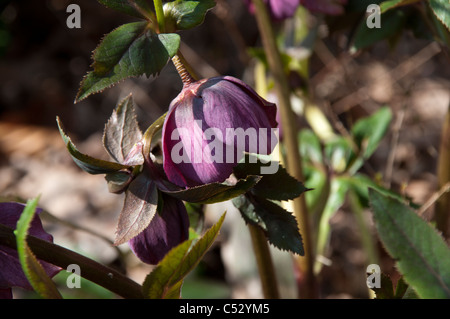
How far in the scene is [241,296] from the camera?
3.88 ft

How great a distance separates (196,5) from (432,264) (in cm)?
35

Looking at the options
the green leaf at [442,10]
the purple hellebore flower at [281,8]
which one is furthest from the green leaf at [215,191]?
the purple hellebore flower at [281,8]

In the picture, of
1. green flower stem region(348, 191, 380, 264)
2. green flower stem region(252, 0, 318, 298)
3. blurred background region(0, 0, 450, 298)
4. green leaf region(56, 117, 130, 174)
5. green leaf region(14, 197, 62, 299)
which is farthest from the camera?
blurred background region(0, 0, 450, 298)

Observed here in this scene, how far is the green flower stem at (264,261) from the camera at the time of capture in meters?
0.73

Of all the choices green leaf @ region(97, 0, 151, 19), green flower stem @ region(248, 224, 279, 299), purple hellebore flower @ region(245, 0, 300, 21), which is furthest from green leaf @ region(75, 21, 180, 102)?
purple hellebore flower @ region(245, 0, 300, 21)

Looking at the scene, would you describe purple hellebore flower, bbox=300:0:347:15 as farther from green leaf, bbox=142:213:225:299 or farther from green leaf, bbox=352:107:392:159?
green leaf, bbox=142:213:225:299

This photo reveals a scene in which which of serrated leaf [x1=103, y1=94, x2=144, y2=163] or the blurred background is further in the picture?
the blurred background

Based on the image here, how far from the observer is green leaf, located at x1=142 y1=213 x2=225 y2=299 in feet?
1.64

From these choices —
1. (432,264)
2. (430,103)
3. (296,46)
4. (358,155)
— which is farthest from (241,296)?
(430,103)

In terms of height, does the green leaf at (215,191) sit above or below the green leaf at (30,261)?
above

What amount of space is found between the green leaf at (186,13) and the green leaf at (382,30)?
15.1 inches

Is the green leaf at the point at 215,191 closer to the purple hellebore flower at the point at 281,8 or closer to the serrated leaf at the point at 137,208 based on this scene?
the serrated leaf at the point at 137,208

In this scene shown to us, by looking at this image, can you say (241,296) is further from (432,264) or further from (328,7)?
(432,264)

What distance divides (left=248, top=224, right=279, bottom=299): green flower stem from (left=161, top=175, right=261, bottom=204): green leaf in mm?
152
